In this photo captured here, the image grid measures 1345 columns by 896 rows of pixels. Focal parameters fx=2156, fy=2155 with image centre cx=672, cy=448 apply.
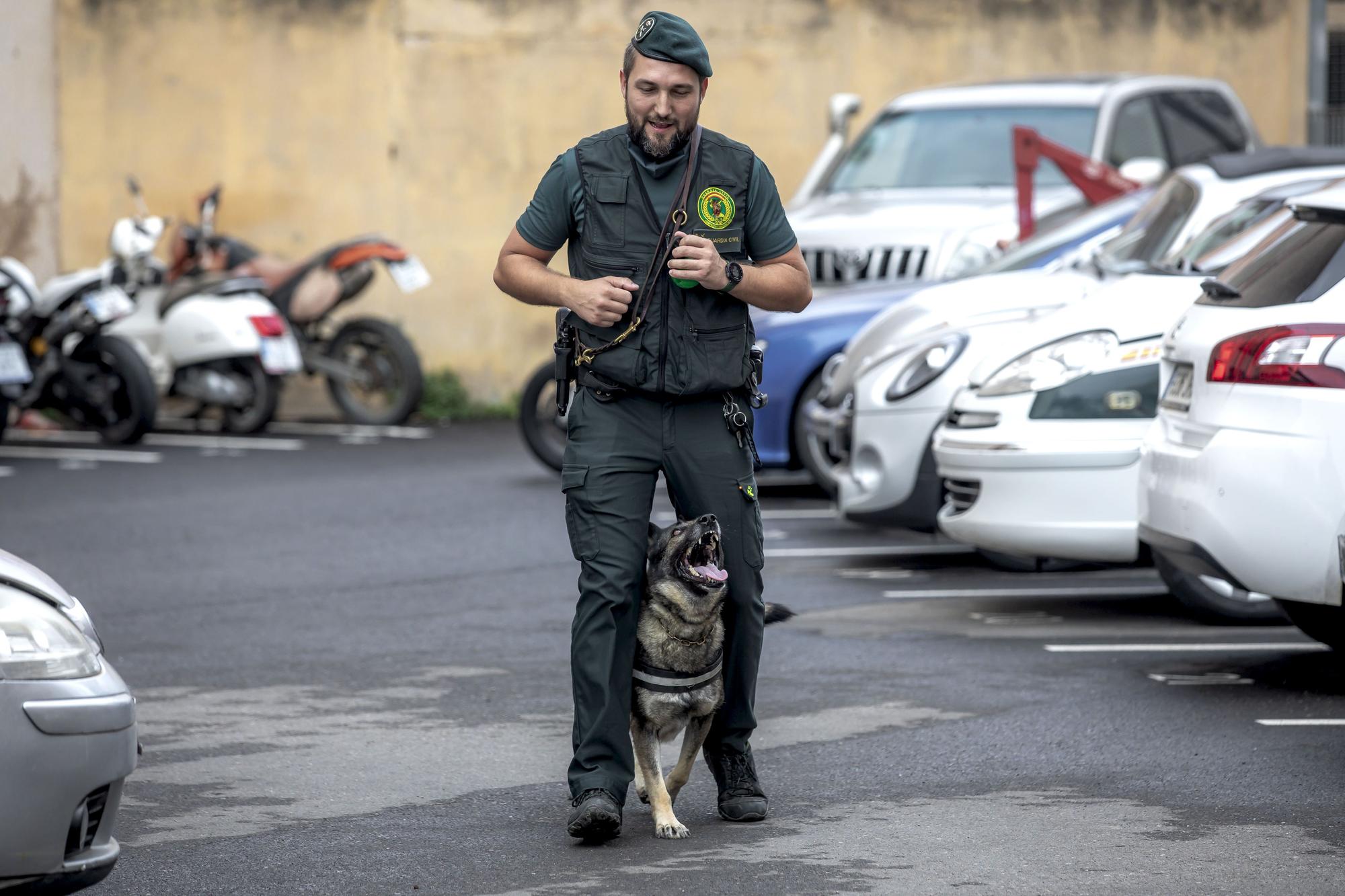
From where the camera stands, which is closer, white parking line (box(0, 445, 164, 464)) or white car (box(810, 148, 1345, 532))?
white car (box(810, 148, 1345, 532))

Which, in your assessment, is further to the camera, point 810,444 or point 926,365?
point 810,444

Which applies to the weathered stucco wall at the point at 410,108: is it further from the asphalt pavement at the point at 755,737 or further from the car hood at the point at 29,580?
the car hood at the point at 29,580

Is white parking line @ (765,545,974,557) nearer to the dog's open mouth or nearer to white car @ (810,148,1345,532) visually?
white car @ (810,148,1345,532)

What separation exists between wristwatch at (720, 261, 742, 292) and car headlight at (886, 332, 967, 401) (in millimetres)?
4178

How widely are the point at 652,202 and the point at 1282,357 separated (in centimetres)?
210

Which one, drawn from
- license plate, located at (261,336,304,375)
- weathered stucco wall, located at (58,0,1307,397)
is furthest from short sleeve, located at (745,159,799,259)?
weathered stucco wall, located at (58,0,1307,397)

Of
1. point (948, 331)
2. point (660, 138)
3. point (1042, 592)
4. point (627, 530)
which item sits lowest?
point (1042, 592)

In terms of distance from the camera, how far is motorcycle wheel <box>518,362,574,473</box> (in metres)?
12.6

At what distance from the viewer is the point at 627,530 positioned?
16.5ft

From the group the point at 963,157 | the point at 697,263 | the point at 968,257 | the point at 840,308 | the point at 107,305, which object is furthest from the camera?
the point at 107,305

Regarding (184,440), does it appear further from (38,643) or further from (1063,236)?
(38,643)

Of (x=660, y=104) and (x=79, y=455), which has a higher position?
(x=660, y=104)

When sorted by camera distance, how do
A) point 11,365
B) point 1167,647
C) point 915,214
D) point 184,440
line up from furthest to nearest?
point 184,440 < point 11,365 < point 915,214 < point 1167,647

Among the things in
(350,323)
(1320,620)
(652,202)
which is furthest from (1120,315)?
(350,323)
